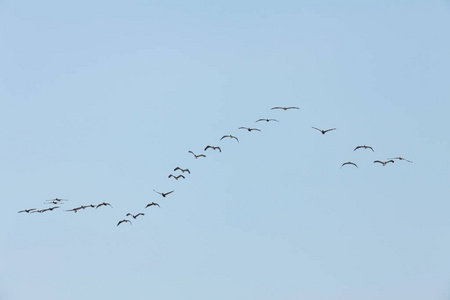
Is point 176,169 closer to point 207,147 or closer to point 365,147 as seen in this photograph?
point 207,147

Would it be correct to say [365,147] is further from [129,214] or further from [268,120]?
[129,214]

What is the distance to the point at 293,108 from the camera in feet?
479

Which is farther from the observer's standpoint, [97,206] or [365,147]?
[97,206]

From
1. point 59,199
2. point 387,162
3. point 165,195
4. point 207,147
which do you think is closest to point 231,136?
point 207,147

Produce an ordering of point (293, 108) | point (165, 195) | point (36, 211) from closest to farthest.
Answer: point (293, 108) → point (165, 195) → point (36, 211)

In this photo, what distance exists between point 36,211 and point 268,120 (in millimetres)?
50620

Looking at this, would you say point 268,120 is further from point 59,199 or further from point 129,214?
point 59,199

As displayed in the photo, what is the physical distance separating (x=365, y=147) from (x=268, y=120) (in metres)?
18.2

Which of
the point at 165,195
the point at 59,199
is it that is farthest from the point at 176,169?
A: the point at 59,199

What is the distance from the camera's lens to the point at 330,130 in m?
148

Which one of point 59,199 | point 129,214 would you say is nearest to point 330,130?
point 129,214

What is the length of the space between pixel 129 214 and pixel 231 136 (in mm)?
24959

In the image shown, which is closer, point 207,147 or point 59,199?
point 207,147

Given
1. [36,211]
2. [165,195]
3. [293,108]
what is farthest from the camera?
[36,211]
